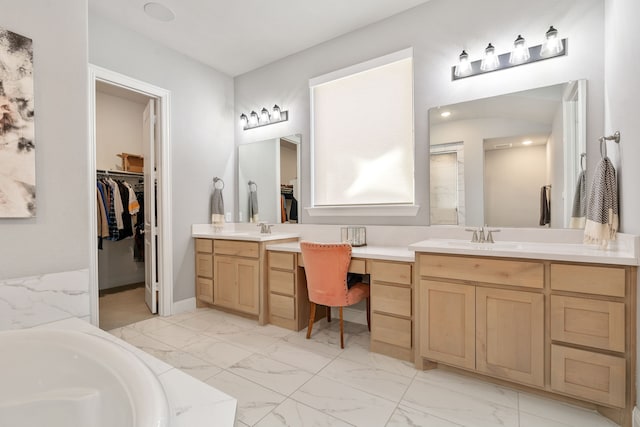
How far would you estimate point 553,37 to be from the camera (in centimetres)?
202

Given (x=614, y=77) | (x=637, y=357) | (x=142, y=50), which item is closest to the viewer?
(x=637, y=357)

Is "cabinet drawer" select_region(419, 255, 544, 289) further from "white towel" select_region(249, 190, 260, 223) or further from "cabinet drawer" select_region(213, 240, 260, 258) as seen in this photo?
"white towel" select_region(249, 190, 260, 223)

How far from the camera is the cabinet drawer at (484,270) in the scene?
5.38ft

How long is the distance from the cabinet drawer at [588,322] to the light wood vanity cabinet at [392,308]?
0.80m

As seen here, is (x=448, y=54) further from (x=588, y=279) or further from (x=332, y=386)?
(x=332, y=386)

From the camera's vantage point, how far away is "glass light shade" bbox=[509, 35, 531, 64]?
2092 mm

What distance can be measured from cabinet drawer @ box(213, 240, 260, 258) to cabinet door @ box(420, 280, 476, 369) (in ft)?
5.17

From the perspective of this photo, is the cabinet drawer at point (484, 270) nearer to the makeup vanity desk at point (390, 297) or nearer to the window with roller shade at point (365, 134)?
the makeup vanity desk at point (390, 297)

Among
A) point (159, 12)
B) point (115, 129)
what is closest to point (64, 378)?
point (159, 12)

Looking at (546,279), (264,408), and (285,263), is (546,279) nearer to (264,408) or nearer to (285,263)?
(264,408)

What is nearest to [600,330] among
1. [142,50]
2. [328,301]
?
[328,301]

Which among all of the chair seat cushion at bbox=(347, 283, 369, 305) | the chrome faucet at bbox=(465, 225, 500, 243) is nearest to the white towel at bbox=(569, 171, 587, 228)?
the chrome faucet at bbox=(465, 225, 500, 243)

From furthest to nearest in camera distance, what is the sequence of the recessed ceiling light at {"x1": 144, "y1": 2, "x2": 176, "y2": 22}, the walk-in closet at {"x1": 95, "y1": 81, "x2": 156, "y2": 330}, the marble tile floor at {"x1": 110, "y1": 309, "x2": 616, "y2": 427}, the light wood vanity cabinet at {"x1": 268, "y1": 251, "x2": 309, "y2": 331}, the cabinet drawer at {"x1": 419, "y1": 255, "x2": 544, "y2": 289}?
the walk-in closet at {"x1": 95, "y1": 81, "x2": 156, "y2": 330} → the light wood vanity cabinet at {"x1": 268, "y1": 251, "x2": 309, "y2": 331} → the recessed ceiling light at {"x1": 144, "y1": 2, "x2": 176, "y2": 22} → the cabinet drawer at {"x1": 419, "y1": 255, "x2": 544, "y2": 289} → the marble tile floor at {"x1": 110, "y1": 309, "x2": 616, "y2": 427}

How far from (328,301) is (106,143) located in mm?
3969
